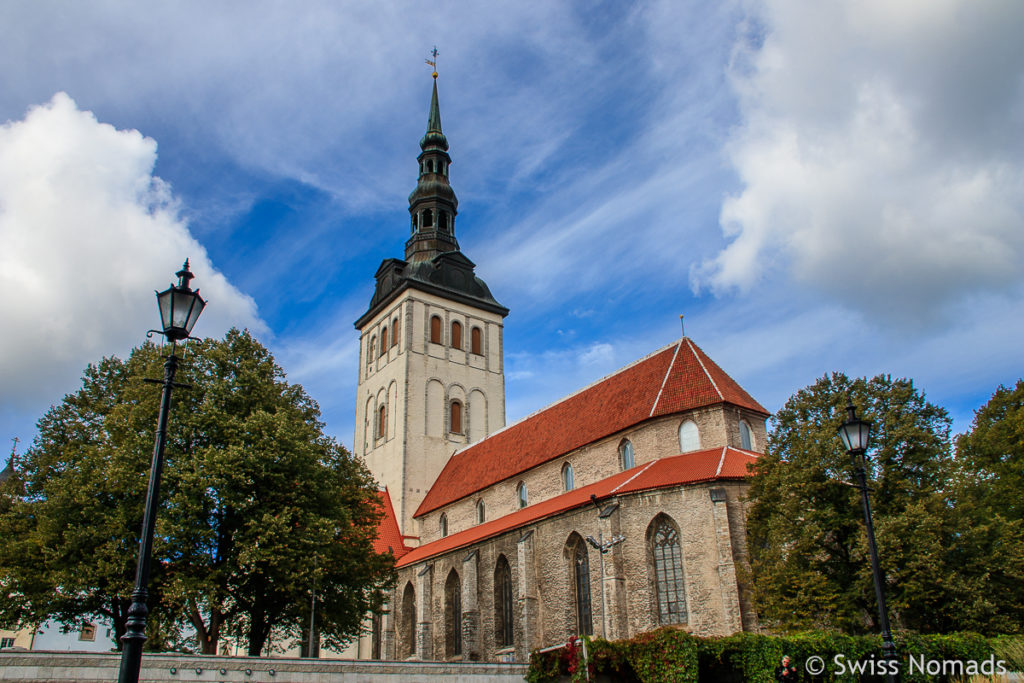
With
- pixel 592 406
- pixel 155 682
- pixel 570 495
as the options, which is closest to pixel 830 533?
pixel 570 495

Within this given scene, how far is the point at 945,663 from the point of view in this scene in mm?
17094

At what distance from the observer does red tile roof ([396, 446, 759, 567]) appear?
78.2 ft

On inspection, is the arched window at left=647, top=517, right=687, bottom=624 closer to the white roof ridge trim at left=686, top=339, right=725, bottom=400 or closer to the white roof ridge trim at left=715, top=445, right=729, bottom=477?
the white roof ridge trim at left=715, top=445, right=729, bottom=477

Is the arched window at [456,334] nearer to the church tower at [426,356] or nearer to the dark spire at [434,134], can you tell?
the church tower at [426,356]

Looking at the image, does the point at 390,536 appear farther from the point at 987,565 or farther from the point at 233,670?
the point at 987,565

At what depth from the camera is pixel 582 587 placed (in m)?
25.3

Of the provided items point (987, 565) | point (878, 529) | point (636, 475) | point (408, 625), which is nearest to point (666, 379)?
point (636, 475)

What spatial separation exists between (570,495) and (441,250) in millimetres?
22400

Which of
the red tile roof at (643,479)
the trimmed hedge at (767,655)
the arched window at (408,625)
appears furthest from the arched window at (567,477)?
the trimmed hedge at (767,655)

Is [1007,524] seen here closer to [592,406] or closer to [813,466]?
[813,466]

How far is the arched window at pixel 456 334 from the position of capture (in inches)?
1804

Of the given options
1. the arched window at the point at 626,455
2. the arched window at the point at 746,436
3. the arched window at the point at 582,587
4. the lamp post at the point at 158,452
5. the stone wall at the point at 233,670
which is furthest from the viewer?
the arched window at the point at 626,455

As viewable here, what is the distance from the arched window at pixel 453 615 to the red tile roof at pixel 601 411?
4.77 meters

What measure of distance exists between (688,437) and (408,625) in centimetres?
1570
